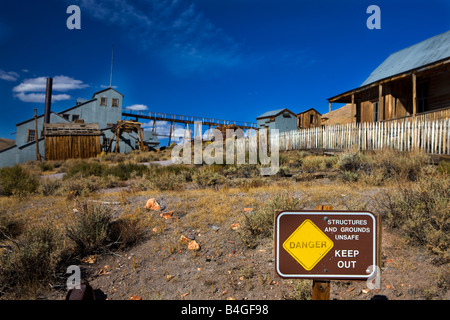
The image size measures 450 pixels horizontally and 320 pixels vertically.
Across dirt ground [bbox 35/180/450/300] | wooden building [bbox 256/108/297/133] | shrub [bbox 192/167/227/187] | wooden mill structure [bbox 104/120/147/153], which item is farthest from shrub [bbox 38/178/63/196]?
wooden building [bbox 256/108/297/133]

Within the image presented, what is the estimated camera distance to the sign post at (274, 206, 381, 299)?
2008mm

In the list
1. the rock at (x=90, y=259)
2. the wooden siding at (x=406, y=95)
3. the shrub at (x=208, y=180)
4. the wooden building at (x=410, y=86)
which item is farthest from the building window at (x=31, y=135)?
the wooden siding at (x=406, y=95)

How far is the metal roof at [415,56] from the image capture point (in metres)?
14.5

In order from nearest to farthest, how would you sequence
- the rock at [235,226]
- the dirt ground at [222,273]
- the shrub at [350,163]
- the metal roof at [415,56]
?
the dirt ground at [222,273]
the rock at [235,226]
the shrub at [350,163]
the metal roof at [415,56]

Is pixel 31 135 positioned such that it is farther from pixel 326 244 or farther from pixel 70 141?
pixel 326 244

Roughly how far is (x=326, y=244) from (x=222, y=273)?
6.36 feet

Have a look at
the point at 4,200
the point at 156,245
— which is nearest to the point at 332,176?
the point at 156,245

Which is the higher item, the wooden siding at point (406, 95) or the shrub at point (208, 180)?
the wooden siding at point (406, 95)

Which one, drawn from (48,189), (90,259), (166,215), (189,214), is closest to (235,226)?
(189,214)

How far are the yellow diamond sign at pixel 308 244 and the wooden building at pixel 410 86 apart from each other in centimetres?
1357

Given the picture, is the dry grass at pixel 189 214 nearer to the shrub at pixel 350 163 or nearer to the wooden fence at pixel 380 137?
the shrub at pixel 350 163

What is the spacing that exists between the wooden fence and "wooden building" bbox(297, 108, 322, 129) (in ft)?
65.7

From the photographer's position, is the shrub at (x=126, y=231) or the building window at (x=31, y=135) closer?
the shrub at (x=126, y=231)
